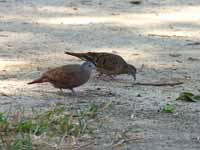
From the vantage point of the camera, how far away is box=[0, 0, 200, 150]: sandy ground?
6.65m

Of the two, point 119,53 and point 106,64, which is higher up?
point 106,64

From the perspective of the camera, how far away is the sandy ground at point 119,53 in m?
6.65

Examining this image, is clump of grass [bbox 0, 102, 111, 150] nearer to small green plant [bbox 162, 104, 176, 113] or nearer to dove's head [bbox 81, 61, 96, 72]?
small green plant [bbox 162, 104, 176, 113]

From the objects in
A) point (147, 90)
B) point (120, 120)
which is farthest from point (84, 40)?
point (120, 120)

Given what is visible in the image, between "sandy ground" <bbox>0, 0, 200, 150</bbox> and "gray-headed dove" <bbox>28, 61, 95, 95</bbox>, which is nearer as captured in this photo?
"sandy ground" <bbox>0, 0, 200, 150</bbox>

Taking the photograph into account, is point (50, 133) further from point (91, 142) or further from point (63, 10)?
point (63, 10)

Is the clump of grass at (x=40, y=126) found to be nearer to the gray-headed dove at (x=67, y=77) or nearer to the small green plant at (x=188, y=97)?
the gray-headed dove at (x=67, y=77)

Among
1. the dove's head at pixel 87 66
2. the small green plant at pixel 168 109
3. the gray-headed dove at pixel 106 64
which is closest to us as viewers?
the small green plant at pixel 168 109

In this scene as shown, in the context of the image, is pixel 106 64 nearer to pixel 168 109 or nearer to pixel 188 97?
pixel 188 97

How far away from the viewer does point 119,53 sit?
10.1m

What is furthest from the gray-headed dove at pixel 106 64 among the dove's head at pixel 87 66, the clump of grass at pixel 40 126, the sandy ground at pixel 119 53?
the clump of grass at pixel 40 126

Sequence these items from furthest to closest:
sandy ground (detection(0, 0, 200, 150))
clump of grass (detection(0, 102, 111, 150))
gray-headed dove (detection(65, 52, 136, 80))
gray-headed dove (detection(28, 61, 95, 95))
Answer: gray-headed dove (detection(65, 52, 136, 80)) → gray-headed dove (detection(28, 61, 95, 95)) → sandy ground (detection(0, 0, 200, 150)) → clump of grass (detection(0, 102, 111, 150))

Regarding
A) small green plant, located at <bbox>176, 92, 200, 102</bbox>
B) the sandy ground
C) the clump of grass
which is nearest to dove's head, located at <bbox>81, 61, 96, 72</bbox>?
the sandy ground

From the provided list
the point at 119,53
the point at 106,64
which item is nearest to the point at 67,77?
the point at 106,64
